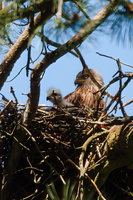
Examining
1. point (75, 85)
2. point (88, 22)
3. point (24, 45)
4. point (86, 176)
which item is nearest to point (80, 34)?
point (88, 22)

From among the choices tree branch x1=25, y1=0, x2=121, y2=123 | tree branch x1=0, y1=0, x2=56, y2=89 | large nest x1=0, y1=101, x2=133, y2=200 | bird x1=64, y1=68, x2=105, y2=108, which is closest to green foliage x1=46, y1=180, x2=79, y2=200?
large nest x1=0, y1=101, x2=133, y2=200

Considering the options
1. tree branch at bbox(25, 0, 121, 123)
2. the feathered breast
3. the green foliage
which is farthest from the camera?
the feathered breast

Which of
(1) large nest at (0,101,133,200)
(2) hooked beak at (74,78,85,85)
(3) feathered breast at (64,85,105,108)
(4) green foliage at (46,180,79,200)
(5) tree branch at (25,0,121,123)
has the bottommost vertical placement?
(4) green foliage at (46,180,79,200)

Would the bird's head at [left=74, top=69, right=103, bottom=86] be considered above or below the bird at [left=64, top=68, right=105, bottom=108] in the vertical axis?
above

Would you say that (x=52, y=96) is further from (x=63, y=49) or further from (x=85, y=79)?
(x=63, y=49)

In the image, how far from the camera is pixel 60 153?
4266mm

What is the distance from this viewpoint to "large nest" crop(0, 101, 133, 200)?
393cm

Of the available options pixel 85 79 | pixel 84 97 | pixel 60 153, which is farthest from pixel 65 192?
pixel 85 79

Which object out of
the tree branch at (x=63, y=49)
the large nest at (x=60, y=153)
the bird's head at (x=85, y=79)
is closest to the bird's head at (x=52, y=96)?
the large nest at (x=60, y=153)

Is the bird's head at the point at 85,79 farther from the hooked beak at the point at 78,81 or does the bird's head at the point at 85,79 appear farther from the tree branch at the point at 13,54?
the tree branch at the point at 13,54

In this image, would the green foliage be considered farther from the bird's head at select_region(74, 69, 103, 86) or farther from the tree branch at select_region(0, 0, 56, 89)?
the bird's head at select_region(74, 69, 103, 86)

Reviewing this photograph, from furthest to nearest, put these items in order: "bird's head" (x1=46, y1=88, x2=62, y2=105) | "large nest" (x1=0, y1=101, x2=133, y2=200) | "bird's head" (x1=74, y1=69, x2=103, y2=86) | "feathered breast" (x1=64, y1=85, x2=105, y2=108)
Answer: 1. "bird's head" (x1=74, y1=69, x2=103, y2=86)
2. "feathered breast" (x1=64, y1=85, x2=105, y2=108)
3. "bird's head" (x1=46, y1=88, x2=62, y2=105)
4. "large nest" (x1=0, y1=101, x2=133, y2=200)

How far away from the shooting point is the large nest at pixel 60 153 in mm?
Result: 3932

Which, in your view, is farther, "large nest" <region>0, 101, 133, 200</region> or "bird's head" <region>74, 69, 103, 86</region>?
"bird's head" <region>74, 69, 103, 86</region>
